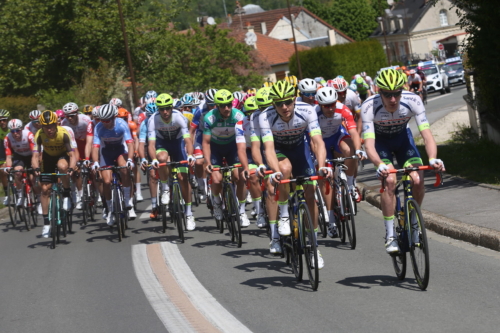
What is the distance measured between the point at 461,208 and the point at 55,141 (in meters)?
6.76

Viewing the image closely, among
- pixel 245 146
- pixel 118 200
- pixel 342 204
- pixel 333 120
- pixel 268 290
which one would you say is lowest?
pixel 268 290

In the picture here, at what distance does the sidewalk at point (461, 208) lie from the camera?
971 cm

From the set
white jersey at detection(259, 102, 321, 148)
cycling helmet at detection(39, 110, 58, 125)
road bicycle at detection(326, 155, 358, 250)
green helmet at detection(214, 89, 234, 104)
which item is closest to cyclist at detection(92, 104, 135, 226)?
cycling helmet at detection(39, 110, 58, 125)

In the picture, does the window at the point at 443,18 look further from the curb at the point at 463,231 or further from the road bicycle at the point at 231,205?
the curb at the point at 463,231

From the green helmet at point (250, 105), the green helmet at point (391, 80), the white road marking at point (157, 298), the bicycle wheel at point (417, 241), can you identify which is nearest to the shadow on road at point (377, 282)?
the bicycle wheel at point (417, 241)

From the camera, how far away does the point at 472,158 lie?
17.5 meters

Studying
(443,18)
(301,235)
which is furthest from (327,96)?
(443,18)

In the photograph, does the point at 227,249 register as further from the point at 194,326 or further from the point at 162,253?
the point at 194,326

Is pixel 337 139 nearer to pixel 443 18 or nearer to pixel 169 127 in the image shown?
pixel 169 127

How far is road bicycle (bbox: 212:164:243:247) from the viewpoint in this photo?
11.4 m

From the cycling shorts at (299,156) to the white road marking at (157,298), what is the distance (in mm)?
1955

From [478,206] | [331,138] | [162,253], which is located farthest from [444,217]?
[162,253]

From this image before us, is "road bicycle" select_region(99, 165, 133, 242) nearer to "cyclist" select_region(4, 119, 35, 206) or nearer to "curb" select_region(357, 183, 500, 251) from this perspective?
"cyclist" select_region(4, 119, 35, 206)

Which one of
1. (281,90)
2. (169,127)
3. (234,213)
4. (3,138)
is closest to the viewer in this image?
(281,90)
